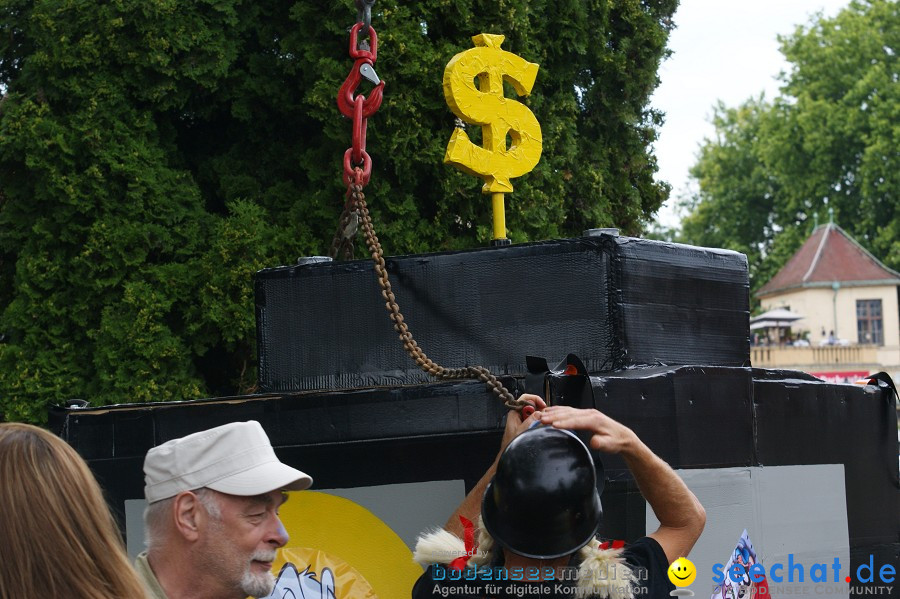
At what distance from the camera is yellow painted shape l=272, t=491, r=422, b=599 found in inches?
168

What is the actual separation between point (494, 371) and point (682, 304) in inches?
33.4

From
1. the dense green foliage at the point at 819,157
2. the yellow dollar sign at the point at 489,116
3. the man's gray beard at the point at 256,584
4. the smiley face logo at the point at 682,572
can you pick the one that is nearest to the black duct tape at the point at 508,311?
the yellow dollar sign at the point at 489,116

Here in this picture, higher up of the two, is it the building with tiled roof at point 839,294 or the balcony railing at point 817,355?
the building with tiled roof at point 839,294

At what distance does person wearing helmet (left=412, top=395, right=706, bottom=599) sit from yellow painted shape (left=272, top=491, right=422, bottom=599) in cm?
135

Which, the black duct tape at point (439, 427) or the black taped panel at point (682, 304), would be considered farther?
the black taped panel at point (682, 304)

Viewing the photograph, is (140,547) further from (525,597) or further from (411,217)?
(411,217)

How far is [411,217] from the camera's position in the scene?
8.14 meters

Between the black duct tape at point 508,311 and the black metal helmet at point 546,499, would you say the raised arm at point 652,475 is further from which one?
the black duct tape at point 508,311

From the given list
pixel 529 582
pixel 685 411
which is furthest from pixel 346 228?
pixel 529 582

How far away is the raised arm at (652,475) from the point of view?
9.13 feet

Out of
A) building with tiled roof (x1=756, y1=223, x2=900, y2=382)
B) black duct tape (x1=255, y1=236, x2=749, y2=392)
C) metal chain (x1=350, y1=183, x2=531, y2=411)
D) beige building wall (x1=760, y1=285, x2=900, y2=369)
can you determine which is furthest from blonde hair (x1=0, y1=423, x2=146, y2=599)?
beige building wall (x1=760, y1=285, x2=900, y2=369)

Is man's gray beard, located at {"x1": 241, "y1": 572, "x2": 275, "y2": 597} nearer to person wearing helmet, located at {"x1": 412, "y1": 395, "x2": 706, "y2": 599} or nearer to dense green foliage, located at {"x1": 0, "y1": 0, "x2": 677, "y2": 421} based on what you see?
person wearing helmet, located at {"x1": 412, "y1": 395, "x2": 706, "y2": 599}

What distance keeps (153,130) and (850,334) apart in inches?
1791

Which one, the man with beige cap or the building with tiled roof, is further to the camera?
the building with tiled roof
